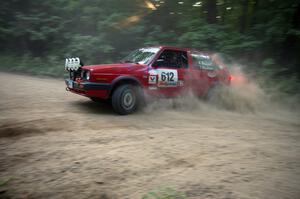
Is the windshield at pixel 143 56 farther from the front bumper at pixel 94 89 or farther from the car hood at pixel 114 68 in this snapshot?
the front bumper at pixel 94 89

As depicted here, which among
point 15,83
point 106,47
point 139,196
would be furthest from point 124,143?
point 106,47

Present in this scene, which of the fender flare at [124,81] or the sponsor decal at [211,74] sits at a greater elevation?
the sponsor decal at [211,74]

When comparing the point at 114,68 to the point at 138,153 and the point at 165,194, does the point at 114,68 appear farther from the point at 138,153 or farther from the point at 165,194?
the point at 165,194

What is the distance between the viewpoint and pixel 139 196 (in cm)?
355

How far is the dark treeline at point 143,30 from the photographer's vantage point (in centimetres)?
1295

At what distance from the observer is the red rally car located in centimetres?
700

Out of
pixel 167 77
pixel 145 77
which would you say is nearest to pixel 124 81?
pixel 145 77

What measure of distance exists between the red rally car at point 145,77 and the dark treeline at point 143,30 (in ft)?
14.0

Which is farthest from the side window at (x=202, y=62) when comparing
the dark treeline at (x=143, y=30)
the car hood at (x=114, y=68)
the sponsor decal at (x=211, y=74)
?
the dark treeline at (x=143, y=30)

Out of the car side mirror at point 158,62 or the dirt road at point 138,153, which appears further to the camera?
the car side mirror at point 158,62

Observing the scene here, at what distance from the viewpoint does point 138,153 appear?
15.9ft

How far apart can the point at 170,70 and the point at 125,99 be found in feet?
4.93

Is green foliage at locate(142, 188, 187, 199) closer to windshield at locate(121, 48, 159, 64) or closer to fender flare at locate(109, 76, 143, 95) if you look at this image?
fender flare at locate(109, 76, 143, 95)

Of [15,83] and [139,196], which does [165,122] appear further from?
[15,83]
